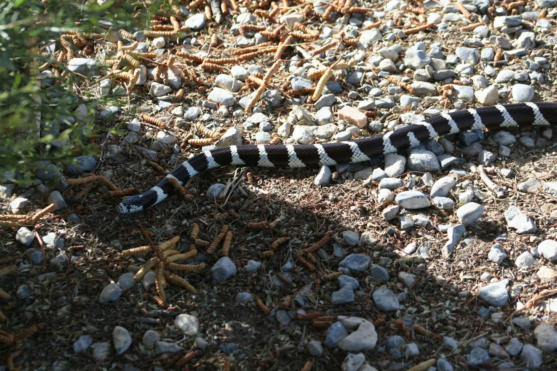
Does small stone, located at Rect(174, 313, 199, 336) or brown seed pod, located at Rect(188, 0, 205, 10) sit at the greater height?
brown seed pod, located at Rect(188, 0, 205, 10)

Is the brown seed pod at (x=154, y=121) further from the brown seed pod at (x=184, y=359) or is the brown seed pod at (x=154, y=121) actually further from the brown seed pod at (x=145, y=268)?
the brown seed pod at (x=184, y=359)

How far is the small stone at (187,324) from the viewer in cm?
438

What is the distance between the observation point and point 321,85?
22.8ft

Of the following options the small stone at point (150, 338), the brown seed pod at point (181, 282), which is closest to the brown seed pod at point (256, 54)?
the brown seed pod at point (181, 282)

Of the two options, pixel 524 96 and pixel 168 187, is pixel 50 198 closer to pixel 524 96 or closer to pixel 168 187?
pixel 168 187

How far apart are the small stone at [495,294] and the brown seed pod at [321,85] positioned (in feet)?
10.4

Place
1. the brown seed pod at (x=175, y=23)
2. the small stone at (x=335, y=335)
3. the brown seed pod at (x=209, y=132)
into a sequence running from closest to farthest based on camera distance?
the small stone at (x=335, y=335)
the brown seed pod at (x=209, y=132)
the brown seed pod at (x=175, y=23)

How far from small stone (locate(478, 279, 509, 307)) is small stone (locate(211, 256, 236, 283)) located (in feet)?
6.67

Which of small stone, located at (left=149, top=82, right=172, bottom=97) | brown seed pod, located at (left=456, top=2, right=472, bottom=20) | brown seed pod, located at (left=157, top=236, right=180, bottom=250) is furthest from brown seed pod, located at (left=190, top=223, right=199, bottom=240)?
brown seed pod, located at (left=456, top=2, right=472, bottom=20)

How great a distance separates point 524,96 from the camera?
22.0 ft

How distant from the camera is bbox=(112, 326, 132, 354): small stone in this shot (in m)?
4.21

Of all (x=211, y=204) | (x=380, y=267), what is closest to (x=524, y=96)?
(x=380, y=267)

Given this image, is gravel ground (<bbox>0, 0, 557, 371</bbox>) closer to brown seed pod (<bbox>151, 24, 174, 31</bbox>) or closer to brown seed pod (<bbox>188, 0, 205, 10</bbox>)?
brown seed pod (<bbox>151, 24, 174, 31</bbox>)

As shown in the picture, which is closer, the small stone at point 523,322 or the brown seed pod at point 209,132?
the small stone at point 523,322
